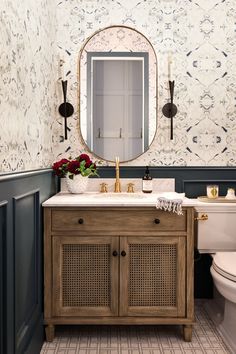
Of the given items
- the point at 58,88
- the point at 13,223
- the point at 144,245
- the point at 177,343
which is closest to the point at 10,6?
the point at 13,223

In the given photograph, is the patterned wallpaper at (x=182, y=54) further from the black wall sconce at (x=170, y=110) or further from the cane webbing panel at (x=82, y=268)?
the cane webbing panel at (x=82, y=268)

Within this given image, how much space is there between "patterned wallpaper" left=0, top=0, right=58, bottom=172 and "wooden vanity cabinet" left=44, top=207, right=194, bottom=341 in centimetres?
46

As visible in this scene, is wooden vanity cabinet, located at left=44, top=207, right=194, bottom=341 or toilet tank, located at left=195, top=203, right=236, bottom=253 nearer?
wooden vanity cabinet, located at left=44, top=207, right=194, bottom=341

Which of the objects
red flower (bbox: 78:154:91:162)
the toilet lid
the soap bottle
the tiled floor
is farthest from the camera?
the soap bottle

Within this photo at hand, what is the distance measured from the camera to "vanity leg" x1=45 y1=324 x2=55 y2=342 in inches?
90.4

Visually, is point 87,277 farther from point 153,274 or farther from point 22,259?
point 22,259

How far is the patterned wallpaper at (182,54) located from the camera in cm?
283

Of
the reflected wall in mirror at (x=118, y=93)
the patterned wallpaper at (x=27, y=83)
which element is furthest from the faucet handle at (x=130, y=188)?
the patterned wallpaper at (x=27, y=83)

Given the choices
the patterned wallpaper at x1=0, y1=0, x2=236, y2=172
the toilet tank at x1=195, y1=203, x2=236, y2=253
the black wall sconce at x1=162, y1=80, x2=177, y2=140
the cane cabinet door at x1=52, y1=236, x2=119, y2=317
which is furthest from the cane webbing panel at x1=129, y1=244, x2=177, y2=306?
the black wall sconce at x1=162, y1=80, x2=177, y2=140

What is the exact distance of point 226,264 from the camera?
217 cm

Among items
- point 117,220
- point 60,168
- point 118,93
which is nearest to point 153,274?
point 117,220

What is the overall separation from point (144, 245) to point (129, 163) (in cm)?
77

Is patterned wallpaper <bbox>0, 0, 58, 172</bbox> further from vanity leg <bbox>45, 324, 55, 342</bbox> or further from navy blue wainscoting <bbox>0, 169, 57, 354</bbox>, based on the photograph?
vanity leg <bbox>45, 324, 55, 342</bbox>

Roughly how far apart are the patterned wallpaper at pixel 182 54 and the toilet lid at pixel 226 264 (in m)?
0.85
